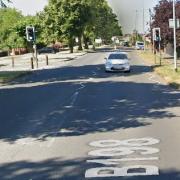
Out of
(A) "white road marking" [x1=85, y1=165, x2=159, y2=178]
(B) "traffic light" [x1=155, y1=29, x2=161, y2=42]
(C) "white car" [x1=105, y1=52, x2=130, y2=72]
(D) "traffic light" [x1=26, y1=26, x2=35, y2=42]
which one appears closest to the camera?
(A) "white road marking" [x1=85, y1=165, x2=159, y2=178]

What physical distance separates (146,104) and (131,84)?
335 inches

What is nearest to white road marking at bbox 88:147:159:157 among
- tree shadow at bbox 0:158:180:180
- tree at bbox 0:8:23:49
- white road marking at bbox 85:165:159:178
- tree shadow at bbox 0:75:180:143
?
tree shadow at bbox 0:158:180:180

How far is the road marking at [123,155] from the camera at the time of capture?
866 centimetres

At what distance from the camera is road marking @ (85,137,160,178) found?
8.66 metres

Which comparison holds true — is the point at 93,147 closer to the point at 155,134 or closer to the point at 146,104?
the point at 155,134

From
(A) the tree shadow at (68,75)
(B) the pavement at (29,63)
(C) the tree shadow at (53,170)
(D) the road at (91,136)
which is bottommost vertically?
(B) the pavement at (29,63)

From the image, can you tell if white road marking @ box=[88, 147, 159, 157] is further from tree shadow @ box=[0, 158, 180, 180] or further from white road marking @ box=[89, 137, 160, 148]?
tree shadow @ box=[0, 158, 180, 180]

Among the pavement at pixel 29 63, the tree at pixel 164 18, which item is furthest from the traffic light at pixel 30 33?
the tree at pixel 164 18

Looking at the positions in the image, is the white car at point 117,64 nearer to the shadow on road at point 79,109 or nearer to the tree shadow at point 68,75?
the tree shadow at point 68,75

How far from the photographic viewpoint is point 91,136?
1237 cm

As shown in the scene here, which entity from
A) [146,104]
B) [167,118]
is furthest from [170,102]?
[167,118]

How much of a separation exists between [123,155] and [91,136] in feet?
7.55

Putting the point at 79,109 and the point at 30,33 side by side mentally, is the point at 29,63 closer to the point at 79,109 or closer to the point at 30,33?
the point at 30,33

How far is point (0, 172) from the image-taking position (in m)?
9.05
